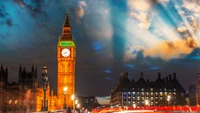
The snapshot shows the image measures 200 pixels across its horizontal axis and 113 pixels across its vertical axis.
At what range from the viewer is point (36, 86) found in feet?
400

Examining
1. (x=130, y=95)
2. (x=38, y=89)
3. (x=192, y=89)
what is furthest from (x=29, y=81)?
(x=192, y=89)

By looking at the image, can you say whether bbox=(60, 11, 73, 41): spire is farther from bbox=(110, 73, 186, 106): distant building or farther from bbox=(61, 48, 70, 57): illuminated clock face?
bbox=(110, 73, 186, 106): distant building

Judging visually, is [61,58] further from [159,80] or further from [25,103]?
[159,80]

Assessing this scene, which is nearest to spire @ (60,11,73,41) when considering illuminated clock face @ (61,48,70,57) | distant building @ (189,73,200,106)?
illuminated clock face @ (61,48,70,57)

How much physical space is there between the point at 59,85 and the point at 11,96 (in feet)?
108

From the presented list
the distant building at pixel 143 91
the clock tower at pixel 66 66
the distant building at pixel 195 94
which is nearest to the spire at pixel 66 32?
the clock tower at pixel 66 66

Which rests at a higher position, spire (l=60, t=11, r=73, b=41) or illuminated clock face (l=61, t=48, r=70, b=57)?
spire (l=60, t=11, r=73, b=41)

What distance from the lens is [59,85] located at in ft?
445

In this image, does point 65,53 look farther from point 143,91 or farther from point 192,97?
point 192,97

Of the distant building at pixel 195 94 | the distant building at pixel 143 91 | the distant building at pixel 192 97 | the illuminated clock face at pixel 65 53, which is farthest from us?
the distant building at pixel 143 91

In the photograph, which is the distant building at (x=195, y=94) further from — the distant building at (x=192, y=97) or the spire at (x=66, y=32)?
the spire at (x=66, y=32)

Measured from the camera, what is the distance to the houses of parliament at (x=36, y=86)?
100375 mm

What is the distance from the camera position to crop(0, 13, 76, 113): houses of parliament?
100 meters

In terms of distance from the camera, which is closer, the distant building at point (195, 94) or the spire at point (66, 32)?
the distant building at point (195, 94)
